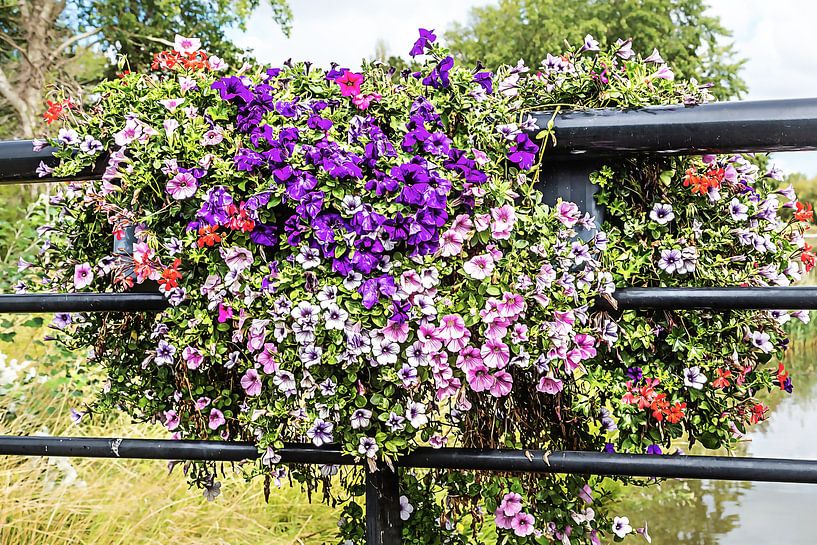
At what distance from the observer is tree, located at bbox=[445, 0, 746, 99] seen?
22.2 metres

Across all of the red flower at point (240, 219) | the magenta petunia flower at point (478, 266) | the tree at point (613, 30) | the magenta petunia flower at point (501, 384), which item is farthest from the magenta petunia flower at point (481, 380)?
the tree at point (613, 30)

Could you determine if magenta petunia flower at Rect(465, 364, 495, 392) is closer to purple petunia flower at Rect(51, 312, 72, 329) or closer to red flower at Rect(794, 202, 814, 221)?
red flower at Rect(794, 202, 814, 221)

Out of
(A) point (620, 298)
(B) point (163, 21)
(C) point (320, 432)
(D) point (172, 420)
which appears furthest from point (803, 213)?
(B) point (163, 21)

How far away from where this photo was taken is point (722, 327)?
4.52ft

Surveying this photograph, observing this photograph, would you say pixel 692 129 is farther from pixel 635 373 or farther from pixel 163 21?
pixel 163 21

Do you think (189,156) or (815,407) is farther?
(815,407)

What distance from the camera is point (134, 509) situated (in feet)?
8.70

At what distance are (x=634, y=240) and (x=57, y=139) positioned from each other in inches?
46.6

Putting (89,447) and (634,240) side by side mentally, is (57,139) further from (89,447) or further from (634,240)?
(634,240)

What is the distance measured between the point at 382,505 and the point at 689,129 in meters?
0.93

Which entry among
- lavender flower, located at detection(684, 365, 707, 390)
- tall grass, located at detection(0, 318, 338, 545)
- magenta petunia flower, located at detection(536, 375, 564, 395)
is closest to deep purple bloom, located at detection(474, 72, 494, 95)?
magenta petunia flower, located at detection(536, 375, 564, 395)

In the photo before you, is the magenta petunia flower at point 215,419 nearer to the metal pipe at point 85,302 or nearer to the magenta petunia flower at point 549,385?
the metal pipe at point 85,302

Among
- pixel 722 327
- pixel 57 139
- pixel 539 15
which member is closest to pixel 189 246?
pixel 57 139

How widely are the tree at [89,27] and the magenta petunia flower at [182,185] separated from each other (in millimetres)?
15859
